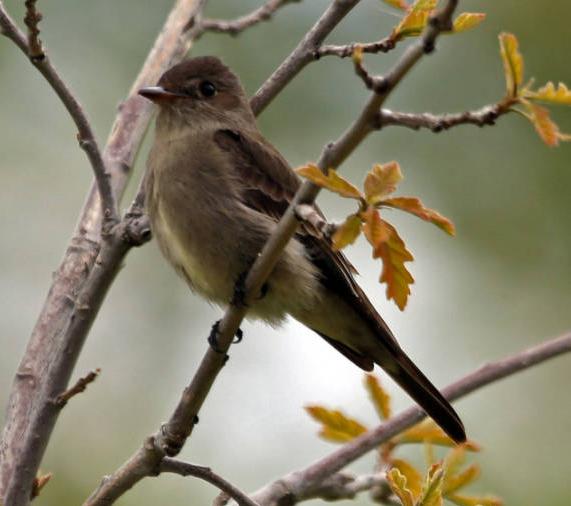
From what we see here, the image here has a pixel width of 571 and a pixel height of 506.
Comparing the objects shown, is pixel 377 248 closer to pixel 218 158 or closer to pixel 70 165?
pixel 218 158

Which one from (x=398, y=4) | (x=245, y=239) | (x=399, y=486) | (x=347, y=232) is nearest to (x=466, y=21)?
(x=398, y=4)

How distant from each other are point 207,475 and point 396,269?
2.59 feet

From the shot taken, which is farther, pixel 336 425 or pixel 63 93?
pixel 336 425

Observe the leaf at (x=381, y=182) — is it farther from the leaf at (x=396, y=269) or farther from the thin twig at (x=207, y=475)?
the thin twig at (x=207, y=475)

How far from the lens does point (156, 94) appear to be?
411 cm

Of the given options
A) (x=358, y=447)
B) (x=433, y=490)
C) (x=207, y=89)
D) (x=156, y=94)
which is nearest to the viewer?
(x=433, y=490)

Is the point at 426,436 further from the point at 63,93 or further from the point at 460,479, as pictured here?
the point at 63,93

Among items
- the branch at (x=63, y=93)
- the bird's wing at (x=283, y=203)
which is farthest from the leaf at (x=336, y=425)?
the branch at (x=63, y=93)

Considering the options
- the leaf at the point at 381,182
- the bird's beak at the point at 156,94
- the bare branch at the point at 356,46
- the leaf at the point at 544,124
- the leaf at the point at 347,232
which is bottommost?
the leaf at the point at 347,232

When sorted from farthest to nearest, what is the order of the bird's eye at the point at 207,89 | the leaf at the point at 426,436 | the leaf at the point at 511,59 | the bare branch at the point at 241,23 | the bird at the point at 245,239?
the bird's eye at the point at 207,89 → the bare branch at the point at 241,23 → the bird at the point at 245,239 → the leaf at the point at 426,436 → the leaf at the point at 511,59

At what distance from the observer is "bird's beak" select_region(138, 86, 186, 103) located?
158 inches

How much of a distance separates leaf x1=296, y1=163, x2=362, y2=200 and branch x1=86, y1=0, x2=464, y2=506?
Result: 25 millimetres

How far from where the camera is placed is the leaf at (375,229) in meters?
2.33

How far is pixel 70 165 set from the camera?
8922 mm
